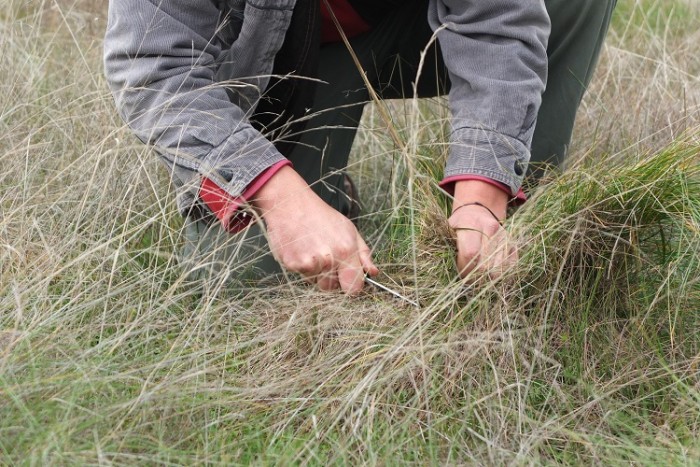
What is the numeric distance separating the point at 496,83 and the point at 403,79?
0.47 metres

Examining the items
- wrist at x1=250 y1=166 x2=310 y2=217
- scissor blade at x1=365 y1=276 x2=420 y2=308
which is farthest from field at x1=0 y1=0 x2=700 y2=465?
wrist at x1=250 y1=166 x2=310 y2=217

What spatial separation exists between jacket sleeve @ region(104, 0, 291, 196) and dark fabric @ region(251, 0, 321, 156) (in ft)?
0.28

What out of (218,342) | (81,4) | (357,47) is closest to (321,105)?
(357,47)

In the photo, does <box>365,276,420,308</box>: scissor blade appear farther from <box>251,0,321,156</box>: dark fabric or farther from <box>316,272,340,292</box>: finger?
<box>251,0,321,156</box>: dark fabric

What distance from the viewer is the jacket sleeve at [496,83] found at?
134 cm

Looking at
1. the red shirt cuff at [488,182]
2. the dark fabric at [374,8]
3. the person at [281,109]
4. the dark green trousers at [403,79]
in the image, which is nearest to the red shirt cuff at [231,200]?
the person at [281,109]

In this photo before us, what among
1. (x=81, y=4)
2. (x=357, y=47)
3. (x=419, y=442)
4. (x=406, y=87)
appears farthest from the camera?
(x=81, y=4)

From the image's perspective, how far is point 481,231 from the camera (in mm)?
1269

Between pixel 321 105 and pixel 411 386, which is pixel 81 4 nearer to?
pixel 321 105

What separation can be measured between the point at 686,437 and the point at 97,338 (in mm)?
788

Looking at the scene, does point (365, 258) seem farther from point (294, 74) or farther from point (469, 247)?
point (294, 74)

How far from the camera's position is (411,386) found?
1186 millimetres

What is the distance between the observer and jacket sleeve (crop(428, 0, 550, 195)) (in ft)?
4.38

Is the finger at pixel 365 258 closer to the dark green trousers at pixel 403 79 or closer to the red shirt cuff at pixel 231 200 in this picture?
the red shirt cuff at pixel 231 200
